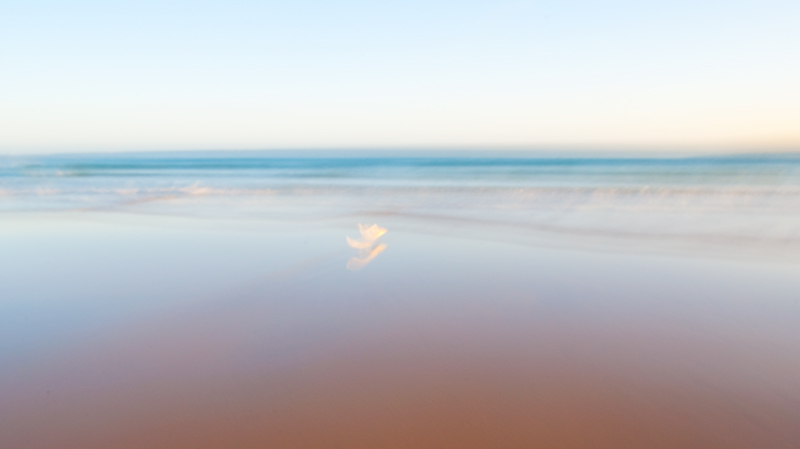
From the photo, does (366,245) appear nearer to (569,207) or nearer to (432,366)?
(432,366)

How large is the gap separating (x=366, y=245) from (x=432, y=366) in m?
2.36

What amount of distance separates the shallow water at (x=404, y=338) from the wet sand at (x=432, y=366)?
0.04 feet

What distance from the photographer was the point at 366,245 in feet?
14.5

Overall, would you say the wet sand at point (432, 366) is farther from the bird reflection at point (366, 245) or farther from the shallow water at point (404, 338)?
the bird reflection at point (366, 245)

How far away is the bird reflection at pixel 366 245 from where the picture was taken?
12.4 ft

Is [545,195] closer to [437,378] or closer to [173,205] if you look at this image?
[173,205]

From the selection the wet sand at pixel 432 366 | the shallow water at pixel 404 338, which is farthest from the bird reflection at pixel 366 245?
the wet sand at pixel 432 366

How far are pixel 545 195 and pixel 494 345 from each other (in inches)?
276

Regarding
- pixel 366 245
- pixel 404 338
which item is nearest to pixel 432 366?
pixel 404 338

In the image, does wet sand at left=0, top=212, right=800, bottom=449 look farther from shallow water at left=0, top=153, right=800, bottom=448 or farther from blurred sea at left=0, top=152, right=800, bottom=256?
blurred sea at left=0, top=152, right=800, bottom=256

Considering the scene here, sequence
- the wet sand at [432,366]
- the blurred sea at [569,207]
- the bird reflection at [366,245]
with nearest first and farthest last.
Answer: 1. the wet sand at [432,366]
2. the bird reflection at [366,245]
3. the blurred sea at [569,207]

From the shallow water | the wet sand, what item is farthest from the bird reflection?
the wet sand

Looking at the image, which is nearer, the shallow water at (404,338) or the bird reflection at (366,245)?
the shallow water at (404,338)

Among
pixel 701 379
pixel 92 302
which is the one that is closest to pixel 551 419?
pixel 701 379
